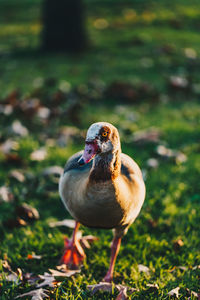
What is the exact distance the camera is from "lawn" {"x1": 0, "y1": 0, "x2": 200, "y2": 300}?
2.85m

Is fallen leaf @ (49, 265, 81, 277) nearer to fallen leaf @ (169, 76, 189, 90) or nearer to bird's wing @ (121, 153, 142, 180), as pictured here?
bird's wing @ (121, 153, 142, 180)

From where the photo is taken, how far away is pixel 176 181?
157 inches

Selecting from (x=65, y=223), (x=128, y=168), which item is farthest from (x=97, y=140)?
(x=65, y=223)

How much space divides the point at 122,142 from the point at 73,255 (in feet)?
7.30

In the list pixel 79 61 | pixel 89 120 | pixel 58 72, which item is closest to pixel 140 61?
pixel 79 61

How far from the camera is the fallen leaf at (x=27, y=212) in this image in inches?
134

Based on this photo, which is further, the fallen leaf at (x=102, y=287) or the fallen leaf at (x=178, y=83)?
the fallen leaf at (x=178, y=83)

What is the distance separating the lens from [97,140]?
2100mm

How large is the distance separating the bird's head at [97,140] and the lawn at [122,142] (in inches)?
40.5

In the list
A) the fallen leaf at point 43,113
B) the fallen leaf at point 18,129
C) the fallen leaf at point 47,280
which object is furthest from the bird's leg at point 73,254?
the fallen leaf at point 43,113

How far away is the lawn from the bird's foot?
0.08 metres

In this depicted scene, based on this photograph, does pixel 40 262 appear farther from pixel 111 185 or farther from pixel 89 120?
pixel 89 120

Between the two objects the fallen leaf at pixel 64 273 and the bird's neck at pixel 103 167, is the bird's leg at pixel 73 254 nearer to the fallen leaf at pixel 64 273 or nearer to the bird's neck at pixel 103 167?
the fallen leaf at pixel 64 273

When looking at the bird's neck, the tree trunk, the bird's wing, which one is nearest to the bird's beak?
the bird's neck
